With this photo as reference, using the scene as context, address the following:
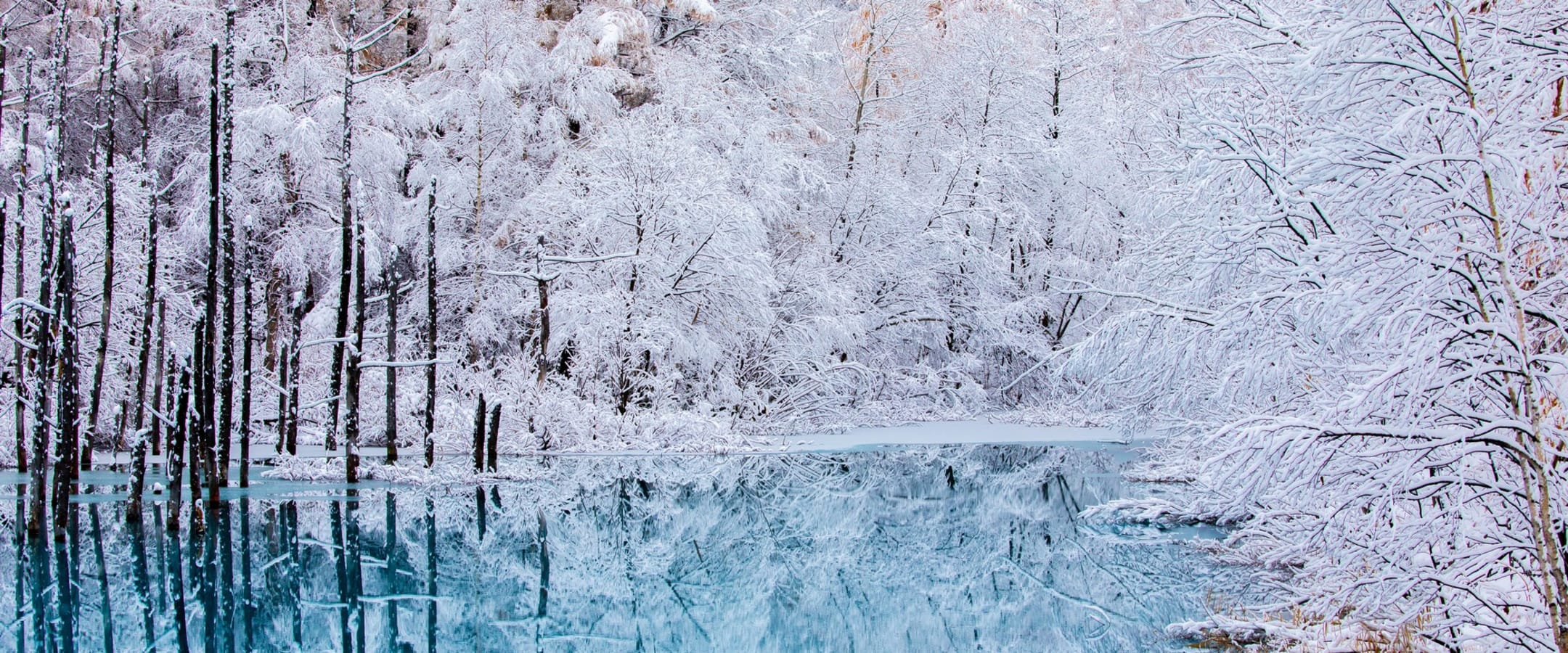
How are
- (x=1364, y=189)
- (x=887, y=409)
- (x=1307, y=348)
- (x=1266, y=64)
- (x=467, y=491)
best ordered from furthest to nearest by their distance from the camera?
1. (x=887, y=409)
2. (x=467, y=491)
3. (x=1266, y=64)
4. (x=1307, y=348)
5. (x=1364, y=189)

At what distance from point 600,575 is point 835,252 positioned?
685 inches

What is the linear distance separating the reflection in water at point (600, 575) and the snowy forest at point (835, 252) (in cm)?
79

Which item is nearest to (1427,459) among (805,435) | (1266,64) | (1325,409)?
(1325,409)

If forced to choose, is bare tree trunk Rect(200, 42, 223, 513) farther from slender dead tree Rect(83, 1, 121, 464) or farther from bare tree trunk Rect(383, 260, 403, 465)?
bare tree trunk Rect(383, 260, 403, 465)

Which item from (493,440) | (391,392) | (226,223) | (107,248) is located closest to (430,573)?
(226,223)

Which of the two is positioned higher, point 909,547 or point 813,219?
point 813,219

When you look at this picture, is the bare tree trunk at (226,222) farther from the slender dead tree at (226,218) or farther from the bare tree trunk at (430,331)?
the bare tree trunk at (430,331)

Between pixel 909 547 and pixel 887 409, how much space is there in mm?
14608

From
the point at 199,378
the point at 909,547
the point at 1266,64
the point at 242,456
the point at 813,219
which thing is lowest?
the point at 909,547

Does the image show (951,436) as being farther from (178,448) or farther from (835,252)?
(178,448)

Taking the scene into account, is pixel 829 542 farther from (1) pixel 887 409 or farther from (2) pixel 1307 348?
(1) pixel 887 409

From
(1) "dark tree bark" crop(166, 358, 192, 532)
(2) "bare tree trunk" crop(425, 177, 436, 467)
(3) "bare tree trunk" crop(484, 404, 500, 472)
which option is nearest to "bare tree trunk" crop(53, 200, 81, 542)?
(1) "dark tree bark" crop(166, 358, 192, 532)

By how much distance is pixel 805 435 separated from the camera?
2450 centimetres

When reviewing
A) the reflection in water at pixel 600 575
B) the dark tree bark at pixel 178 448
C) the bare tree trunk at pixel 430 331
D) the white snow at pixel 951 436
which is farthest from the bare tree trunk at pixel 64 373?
the white snow at pixel 951 436
